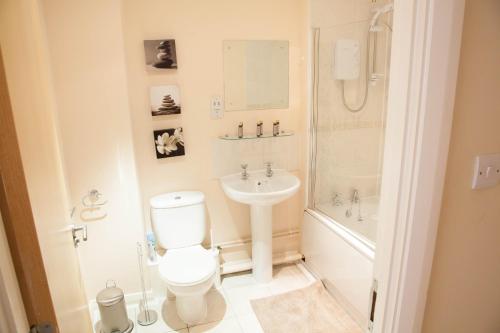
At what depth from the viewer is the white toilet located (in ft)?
6.45

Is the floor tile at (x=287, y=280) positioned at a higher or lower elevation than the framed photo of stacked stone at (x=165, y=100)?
lower

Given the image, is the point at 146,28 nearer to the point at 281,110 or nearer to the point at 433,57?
the point at 281,110

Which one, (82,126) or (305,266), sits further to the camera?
(305,266)

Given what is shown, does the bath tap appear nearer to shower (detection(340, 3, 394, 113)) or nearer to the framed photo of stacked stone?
shower (detection(340, 3, 394, 113))

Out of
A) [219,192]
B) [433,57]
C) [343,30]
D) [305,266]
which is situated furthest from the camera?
[305,266]

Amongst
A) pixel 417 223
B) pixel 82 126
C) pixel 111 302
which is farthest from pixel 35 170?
pixel 111 302

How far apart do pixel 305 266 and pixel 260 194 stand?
3.25 ft

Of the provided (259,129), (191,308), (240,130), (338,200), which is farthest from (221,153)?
(191,308)

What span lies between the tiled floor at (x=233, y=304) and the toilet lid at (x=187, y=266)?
1.37ft

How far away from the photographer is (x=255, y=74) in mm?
2428

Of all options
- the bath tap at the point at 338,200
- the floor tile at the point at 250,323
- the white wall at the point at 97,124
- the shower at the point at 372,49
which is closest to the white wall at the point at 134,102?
the white wall at the point at 97,124

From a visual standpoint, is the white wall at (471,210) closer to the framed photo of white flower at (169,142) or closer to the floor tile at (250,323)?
the floor tile at (250,323)

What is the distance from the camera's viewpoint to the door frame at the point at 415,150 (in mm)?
685

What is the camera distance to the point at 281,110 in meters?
2.54
